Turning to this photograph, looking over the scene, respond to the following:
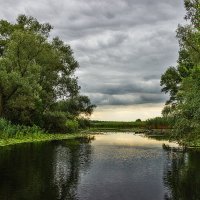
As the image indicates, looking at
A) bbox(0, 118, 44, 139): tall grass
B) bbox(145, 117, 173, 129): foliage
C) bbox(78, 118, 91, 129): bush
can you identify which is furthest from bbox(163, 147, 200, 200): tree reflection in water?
bbox(145, 117, 173, 129): foliage

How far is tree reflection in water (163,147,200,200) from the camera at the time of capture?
17.8 m

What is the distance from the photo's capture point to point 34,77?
58.7 meters

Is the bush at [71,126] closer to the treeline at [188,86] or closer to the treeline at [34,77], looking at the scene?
the treeline at [34,77]

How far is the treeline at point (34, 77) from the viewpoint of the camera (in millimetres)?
56094

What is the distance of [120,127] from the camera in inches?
5010

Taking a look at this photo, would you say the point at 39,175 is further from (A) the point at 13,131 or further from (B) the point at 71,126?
(B) the point at 71,126

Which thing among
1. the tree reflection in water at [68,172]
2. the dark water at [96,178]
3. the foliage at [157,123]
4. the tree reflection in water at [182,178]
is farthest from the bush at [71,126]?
the tree reflection in water at [182,178]

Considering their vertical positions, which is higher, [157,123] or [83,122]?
[157,123]

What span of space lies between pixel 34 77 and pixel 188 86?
29.4 metres

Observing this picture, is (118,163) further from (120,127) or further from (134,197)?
(120,127)

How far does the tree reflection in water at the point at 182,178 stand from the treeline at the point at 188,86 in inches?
85.2

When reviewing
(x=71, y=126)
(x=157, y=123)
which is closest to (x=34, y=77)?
(x=71, y=126)

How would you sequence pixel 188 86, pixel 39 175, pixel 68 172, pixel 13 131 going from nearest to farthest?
1. pixel 39 175
2. pixel 68 172
3. pixel 188 86
4. pixel 13 131

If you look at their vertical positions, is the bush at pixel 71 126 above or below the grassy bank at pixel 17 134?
above
